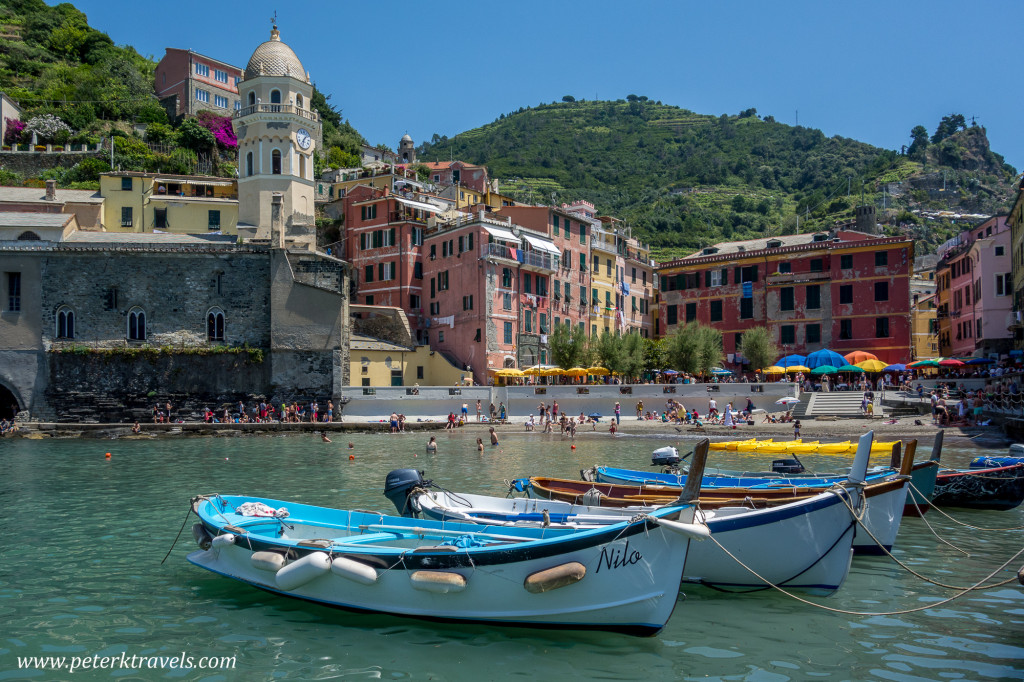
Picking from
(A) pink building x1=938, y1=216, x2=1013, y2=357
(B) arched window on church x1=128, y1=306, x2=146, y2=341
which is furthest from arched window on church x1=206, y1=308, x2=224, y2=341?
(A) pink building x1=938, y1=216, x2=1013, y2=357

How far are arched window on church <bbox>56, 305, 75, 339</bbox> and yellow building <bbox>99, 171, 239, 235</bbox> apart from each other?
14.7 meters

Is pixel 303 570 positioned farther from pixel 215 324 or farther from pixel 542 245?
pixel 542 245

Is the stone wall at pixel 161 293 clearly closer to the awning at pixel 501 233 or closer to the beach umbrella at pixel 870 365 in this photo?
the awning at pixel 501 233

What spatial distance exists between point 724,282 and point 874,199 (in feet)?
225

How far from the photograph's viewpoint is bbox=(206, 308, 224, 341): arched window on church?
46.1 m

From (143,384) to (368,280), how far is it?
19711 millimetres

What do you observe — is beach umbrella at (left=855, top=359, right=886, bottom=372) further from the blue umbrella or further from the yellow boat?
the yellow boat

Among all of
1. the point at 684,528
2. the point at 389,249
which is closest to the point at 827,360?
the point at 389,249

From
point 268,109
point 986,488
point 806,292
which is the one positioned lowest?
point 986,488

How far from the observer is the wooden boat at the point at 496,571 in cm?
918

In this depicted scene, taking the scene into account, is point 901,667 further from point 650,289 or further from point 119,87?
point 119,87

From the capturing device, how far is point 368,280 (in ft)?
197

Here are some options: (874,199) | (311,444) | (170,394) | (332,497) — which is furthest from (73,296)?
(874,199)

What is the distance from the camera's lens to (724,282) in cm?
5909
